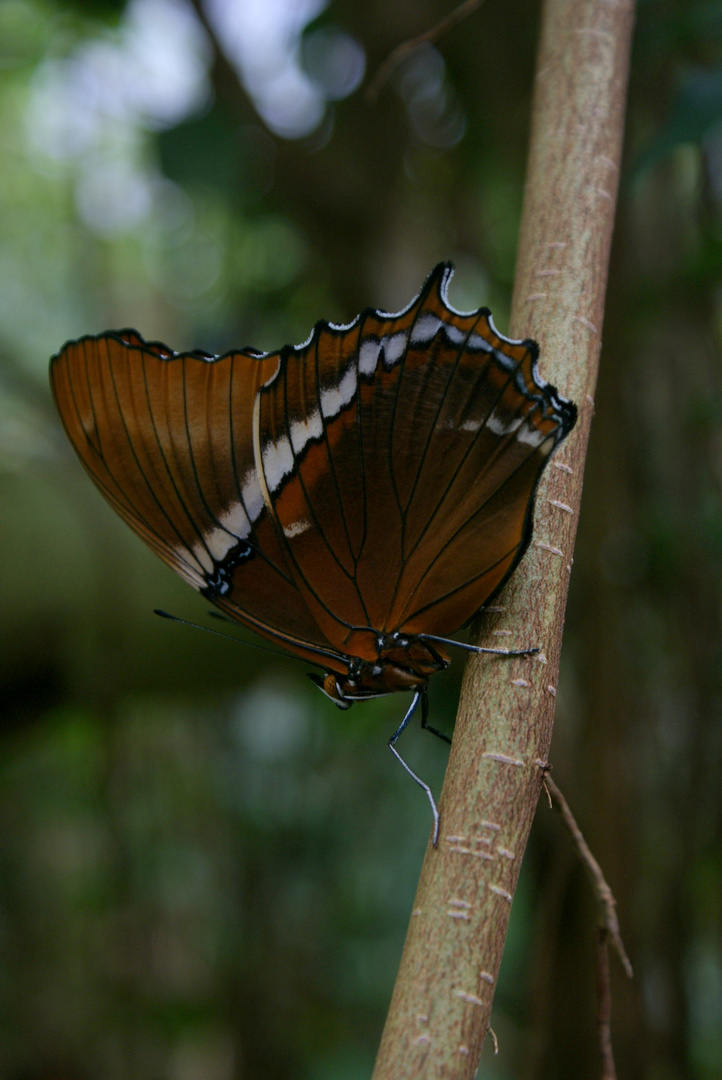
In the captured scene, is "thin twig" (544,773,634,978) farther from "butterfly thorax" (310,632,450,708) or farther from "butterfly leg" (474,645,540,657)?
"butterfly thorax" (310,632,450,708)

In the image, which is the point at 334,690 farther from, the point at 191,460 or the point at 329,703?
the point at 329,703

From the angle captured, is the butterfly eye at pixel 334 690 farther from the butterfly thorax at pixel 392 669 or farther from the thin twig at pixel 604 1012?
the thin twig at pixel 604 1012

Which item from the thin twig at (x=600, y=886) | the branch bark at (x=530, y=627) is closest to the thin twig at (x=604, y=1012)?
the thin twig at (x=600, y=886)

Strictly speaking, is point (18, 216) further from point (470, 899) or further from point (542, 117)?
point (470, 899)

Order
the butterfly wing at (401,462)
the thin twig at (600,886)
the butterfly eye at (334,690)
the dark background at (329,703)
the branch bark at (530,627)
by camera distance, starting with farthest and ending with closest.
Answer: the dark background at (329,703), the butterfly eye at (334,690), the butterfly wing at (401,462), the thin twig at (600,886), the branch bark at (530,627)

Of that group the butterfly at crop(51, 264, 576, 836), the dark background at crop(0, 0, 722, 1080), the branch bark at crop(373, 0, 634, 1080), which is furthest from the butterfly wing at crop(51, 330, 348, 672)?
the dark background at crop(0, 0, 722, 1080)

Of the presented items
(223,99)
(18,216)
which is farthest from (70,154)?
(18,216)
